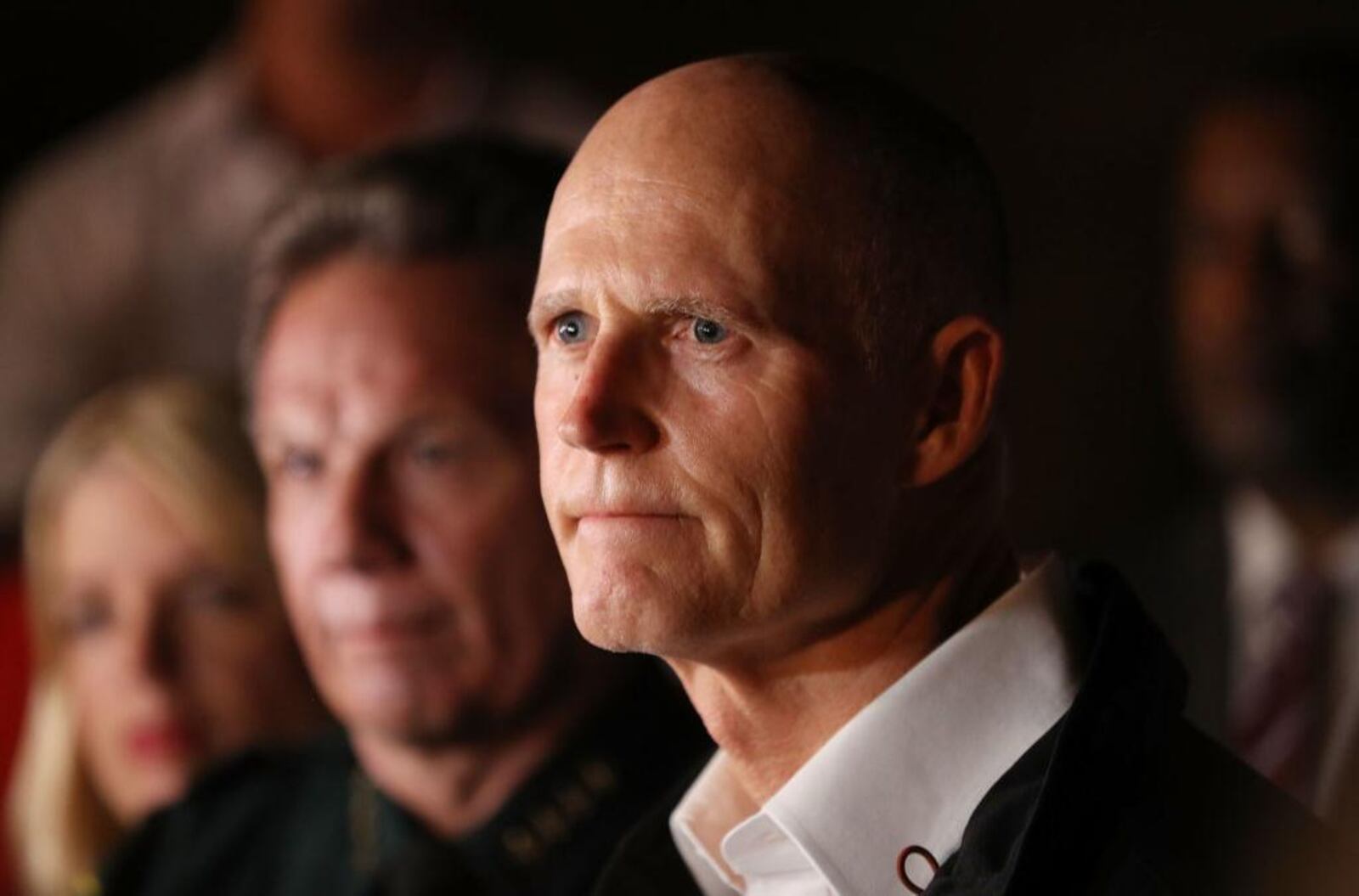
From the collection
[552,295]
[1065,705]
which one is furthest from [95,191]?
[1065,705]

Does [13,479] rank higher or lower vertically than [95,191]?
lower

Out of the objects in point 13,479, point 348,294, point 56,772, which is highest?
point 348,294

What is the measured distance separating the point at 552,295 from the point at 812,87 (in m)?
0.19

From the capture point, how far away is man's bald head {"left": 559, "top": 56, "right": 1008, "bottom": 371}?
112cm

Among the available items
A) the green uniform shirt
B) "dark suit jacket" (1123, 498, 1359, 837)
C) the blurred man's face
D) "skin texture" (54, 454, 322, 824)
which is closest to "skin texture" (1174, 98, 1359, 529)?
the blurred man's face

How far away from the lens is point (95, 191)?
9.93 ft

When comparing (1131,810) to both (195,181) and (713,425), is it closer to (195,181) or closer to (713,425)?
(713,425)

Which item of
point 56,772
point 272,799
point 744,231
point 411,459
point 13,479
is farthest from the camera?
point 13,479

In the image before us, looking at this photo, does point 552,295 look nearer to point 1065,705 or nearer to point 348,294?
point 1065,705

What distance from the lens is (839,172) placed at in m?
1.13

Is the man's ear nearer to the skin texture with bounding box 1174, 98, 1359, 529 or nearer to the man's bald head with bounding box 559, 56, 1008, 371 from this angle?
the man's bald head with bounding box 559, 56, 1008, 371

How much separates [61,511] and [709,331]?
1.44 m

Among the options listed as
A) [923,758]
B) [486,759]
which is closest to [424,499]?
[486,759]

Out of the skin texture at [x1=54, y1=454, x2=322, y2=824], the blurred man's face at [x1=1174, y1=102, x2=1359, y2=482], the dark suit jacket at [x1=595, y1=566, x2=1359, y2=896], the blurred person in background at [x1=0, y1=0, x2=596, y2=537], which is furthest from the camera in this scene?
the blurred person in background at [x1=0, y1=0, x2=596, y2=537]
